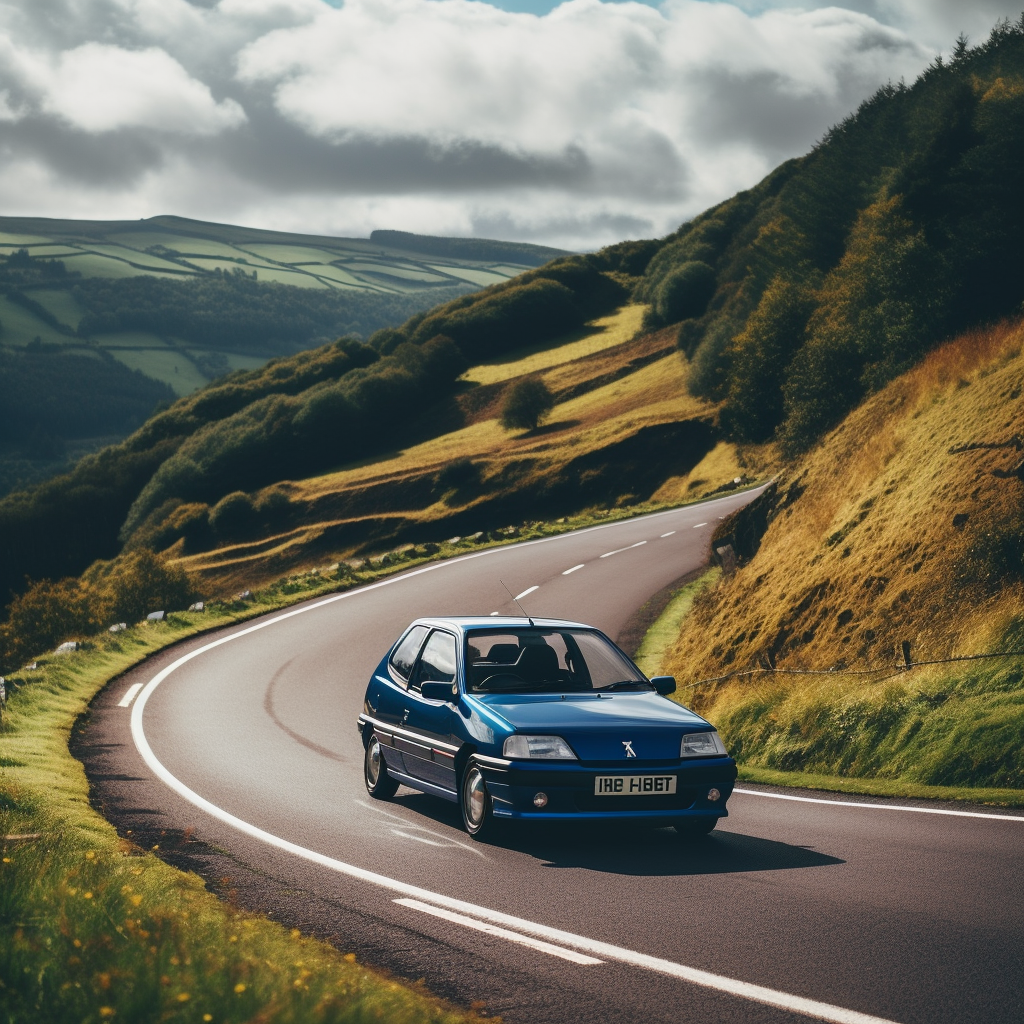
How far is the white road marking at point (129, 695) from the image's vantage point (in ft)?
56.8

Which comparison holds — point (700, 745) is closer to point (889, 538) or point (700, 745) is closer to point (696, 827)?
point (696, 827)

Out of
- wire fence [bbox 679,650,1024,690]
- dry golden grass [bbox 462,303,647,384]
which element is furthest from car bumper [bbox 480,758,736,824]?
dry golden grass [bbox 462,303,647,384]

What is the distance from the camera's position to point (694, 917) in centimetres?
600

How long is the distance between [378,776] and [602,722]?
10.2 feet

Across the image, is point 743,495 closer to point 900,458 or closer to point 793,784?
point 900,458

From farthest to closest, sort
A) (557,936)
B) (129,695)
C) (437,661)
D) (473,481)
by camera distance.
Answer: (473,481), (129,695), (437,661), (557,936)

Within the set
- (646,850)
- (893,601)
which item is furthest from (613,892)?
(893,601)

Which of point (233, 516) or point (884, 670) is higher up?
point (884, 670)

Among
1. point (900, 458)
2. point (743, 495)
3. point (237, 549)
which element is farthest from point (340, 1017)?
point (237, 549)

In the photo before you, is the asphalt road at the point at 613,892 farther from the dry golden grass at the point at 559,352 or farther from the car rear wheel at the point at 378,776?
the dry golden grass at the point at 559,352

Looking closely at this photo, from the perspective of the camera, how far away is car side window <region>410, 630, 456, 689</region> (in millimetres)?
9320

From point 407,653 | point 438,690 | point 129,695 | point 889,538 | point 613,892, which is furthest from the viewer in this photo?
point 129,695

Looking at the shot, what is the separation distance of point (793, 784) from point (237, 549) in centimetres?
5469

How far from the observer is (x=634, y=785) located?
777 cm
